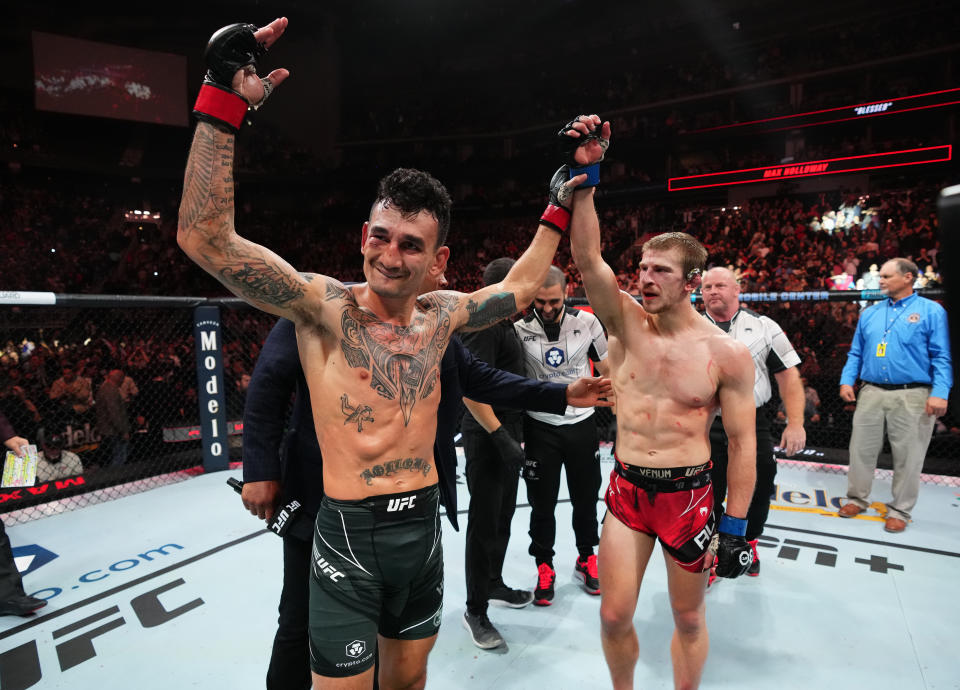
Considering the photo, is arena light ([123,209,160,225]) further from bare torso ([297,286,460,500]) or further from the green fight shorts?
the green fight shorts

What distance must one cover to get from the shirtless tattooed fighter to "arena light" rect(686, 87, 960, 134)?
14.7m

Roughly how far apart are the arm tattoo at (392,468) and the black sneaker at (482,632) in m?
1.48

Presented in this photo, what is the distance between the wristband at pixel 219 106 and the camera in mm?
1110

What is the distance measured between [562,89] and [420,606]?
1927 cm

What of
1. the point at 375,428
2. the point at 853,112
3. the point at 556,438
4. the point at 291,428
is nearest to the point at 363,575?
the point at 375,428

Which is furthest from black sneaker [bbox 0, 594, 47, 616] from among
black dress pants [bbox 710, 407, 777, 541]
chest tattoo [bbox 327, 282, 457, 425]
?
Answer: black dress pants [bbox 710, 407, 777, 541]

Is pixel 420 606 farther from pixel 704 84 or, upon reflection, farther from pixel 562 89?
pixel 562 89

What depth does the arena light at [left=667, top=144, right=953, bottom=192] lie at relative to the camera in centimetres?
1139

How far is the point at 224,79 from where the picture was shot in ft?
3.69

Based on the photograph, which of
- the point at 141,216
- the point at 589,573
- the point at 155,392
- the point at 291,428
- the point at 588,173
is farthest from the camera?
the point at 141,216

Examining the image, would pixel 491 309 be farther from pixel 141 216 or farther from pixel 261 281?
pixel 141 216

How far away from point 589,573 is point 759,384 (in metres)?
1.49

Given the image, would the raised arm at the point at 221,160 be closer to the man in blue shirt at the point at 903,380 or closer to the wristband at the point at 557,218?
the wristband at the point at 557,218

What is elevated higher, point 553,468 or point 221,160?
point 221,160
